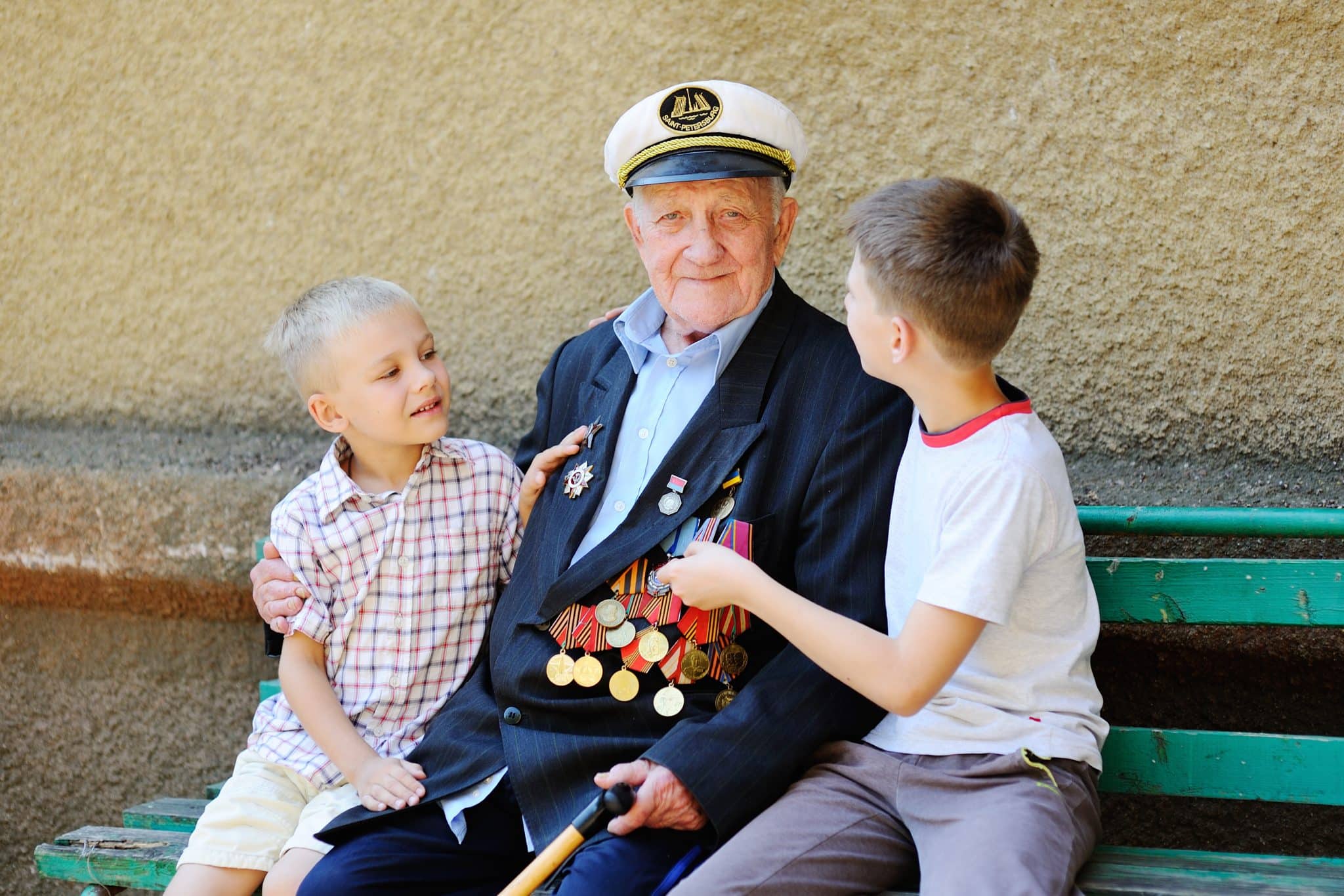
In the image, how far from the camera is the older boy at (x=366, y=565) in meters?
2.28

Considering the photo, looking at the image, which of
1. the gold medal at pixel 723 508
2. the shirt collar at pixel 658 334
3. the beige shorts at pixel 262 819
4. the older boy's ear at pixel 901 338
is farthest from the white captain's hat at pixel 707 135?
the beige shorts at pixel 262 819

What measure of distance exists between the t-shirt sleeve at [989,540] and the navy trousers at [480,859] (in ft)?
1.98

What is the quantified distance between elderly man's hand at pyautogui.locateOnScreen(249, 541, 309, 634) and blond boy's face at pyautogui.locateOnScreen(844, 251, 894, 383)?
1119 millimetres

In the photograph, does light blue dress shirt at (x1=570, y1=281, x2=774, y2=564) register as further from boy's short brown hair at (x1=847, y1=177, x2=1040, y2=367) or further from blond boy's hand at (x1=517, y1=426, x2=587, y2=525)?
boy's short brown hair at (x1=847, y1=177, x2=1040, y2=367)

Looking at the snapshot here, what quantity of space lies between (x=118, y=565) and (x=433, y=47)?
60.3 inches

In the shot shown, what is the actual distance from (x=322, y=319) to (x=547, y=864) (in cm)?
107

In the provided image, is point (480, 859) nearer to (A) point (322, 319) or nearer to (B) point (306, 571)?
(B) point (306, 571)

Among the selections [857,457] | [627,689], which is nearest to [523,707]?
[627,689]

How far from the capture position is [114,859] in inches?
94.0

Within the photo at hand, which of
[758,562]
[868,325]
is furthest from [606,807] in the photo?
[868,325]

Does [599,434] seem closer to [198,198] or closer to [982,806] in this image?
[982,806]

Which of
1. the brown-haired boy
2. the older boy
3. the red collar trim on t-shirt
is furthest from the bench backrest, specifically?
the older boy

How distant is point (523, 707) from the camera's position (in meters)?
2.23

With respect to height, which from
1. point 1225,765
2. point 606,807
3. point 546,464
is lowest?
point 1225,765
